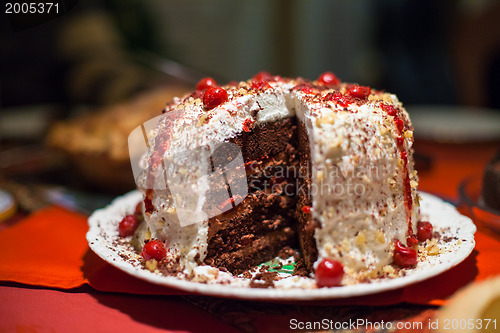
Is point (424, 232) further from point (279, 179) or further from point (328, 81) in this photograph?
point (328, 81)

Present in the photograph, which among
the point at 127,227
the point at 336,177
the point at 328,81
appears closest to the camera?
the point at 336,177

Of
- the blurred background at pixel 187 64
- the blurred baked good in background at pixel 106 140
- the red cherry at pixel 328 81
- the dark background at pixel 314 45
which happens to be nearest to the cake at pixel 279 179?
the red cherry at pixel 328 81

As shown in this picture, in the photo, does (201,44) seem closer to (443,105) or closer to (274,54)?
(274,54)

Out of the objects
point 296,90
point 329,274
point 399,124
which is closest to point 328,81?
point 296,90

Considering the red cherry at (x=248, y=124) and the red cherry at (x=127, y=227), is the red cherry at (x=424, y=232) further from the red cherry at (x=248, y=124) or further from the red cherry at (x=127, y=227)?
the red cherry at (x=127, y=227)

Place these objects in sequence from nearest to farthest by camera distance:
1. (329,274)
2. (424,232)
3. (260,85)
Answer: (329,274), (424,232), (260,85)

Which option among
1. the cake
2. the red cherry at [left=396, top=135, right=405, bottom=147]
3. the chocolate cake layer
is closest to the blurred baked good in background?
the cake

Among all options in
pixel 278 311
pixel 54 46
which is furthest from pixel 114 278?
pixel 54 46
